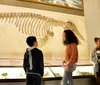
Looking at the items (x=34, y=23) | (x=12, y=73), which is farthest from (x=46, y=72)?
(x=34, y=23)

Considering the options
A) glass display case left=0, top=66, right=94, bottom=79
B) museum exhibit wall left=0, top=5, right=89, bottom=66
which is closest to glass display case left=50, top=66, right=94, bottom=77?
glass display case left=0, top=66, right=94, bottom=79

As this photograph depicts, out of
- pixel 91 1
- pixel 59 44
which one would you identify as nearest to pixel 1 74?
pixel 59 44

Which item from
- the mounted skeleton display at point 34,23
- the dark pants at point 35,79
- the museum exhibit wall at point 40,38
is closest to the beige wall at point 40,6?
the museum exhibit wall at point 40,38

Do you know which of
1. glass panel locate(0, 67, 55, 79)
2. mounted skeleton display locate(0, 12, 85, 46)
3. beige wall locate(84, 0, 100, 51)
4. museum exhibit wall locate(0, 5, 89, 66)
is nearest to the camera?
glass panel locate(0, 67, 55, 79)

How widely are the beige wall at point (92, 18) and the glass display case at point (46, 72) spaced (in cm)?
91

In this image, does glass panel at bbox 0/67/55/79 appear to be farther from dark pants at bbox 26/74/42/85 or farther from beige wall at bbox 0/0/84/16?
beige wall at bbox 0/0/84/16

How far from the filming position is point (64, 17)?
593cm

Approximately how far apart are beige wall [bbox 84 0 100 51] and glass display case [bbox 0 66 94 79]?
35.7 inches

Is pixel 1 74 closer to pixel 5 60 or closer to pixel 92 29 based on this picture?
pixel 5 60

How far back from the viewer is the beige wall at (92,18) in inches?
248

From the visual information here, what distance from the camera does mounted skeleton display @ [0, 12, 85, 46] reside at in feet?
16.6

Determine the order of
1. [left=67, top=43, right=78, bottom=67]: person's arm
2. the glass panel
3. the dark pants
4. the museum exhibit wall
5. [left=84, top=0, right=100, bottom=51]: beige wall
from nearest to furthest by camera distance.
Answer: the dark pants → [left=67, top=43, right=78, bottom=67]: person's arm → the glass panel → the museum exhibit wall → [left=84, top=0, right=100, bottom=51]: beige wall

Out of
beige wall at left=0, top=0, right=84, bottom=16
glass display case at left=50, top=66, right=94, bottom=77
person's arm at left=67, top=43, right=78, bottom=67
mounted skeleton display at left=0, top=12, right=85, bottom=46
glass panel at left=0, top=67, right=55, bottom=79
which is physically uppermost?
beige wall at left=0, top=0, right=84, bottom=16

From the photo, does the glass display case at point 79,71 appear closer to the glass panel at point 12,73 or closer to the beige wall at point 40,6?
the glass panel at point 12,73
